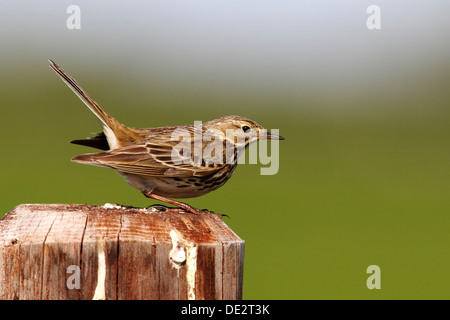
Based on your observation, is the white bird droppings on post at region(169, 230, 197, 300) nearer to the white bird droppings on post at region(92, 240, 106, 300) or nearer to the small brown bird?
the white bird droppings on post at region(92, 240, 106, 300)

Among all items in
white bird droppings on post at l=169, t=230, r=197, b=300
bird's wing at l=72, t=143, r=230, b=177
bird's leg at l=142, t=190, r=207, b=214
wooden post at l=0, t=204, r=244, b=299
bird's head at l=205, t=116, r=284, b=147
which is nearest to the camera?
wooden post at l=0, t=204, r=244, b=299

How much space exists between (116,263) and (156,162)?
3454mm

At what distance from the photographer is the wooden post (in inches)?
190

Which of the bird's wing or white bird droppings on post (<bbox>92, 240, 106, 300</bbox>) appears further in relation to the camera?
the bird's wing

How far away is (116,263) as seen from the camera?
493 cm

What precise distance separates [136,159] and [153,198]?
1.58ft

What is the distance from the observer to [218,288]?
16.8ft

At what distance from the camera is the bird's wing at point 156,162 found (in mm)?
8117

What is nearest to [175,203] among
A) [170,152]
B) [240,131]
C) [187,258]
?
[170,152]

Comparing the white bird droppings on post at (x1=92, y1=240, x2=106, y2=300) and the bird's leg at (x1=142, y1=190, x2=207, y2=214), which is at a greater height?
the bird's leg at (x1=142, y1=190, x2=207, y2=214)

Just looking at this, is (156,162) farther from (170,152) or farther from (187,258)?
(187,258)

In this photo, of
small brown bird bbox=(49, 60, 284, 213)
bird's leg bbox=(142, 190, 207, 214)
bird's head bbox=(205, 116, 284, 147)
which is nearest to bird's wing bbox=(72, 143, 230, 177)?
small brown bird bbox=(49, 60, 284, 213)

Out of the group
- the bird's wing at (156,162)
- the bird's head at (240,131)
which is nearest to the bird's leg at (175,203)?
the bird's wing at (156,162)

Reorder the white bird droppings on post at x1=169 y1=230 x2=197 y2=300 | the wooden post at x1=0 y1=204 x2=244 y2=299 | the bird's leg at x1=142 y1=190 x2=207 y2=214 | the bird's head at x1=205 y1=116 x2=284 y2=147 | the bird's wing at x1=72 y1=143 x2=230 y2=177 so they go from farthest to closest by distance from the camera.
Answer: the bird's head at x1=205 y1=116 x2=284 y2=147, the bird's wing at x1=72 y1=143 x2=230 y2=177, the bird's leg at x1=142 y1=190 x2=207 y2=214, the white bird droppings on post at x1=169 y1=230 x2=197 y2=300, the wooden post at x1=0 y1=204 x2=244 y2=299
